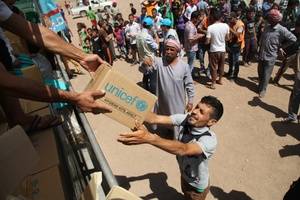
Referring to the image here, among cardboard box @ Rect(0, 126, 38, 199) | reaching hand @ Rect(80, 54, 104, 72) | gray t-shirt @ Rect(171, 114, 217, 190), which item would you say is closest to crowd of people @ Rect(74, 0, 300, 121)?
gray t-shirt @ Rect(171, 114, 217, 190)

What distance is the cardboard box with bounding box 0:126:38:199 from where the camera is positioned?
1.90m

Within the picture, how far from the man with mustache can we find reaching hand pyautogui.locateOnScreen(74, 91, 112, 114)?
12.6 inches

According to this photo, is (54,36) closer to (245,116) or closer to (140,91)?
(140,91)

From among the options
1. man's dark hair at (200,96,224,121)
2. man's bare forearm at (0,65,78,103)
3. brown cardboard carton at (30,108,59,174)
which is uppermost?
man's bare forearm at (0,65,78,103)

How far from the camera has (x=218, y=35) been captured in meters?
7.98

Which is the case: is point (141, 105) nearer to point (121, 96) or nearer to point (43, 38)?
point (121, 96)

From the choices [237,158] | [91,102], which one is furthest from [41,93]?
[237,158]

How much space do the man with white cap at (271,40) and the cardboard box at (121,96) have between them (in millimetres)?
5397

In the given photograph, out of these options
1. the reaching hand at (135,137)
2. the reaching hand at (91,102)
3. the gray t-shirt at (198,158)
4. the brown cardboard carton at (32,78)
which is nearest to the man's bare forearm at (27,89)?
the reaching hand at (91,102)

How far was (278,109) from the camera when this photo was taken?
7348mm

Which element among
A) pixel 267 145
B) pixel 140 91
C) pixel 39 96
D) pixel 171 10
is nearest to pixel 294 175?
pixel 267 145

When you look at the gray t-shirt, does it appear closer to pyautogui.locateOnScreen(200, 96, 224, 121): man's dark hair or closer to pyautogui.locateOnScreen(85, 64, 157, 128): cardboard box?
pyautogui.locateOnScreen(200, 96, 224, 121): man's dark hair

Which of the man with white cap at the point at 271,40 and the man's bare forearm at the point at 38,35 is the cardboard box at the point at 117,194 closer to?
the man's bare forearm at the point at 38,35

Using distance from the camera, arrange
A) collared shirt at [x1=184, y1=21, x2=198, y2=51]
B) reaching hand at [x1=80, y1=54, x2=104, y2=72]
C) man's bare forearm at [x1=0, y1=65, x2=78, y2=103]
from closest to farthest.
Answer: man's bare forearm at [x1=0, y1=65, x2=78, y2=103]
reaching hand at [x1=80, y1=54, x2=104, y2=72]
collared shirt at [x1=184, y1=21, x2=198, y2=51]
